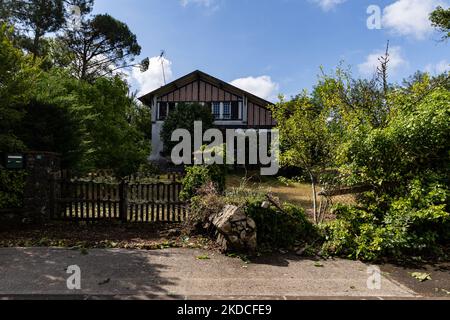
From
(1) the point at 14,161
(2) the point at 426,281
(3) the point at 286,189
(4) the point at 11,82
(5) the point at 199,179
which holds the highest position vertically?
(4) the point at 11,82

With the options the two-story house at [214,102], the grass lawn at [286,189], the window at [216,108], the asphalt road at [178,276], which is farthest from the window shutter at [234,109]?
the asphalt road at [178,276]

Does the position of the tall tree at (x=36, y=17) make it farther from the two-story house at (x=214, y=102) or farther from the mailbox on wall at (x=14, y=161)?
the mailbox on wall at (x=14, y=161)

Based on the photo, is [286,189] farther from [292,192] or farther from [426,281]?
[426,281]

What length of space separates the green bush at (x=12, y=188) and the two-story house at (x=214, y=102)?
18844 mm

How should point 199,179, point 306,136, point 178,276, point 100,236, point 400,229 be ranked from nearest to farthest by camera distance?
point 178,276 → point 400,229 → point 100,236 → point 199,179 → point 306,136

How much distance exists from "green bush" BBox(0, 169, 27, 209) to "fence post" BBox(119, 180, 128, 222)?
2099mm

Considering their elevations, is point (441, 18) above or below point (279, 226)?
above

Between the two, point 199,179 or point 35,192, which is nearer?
point 35,192

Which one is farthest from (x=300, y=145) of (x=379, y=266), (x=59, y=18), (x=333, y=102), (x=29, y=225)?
(x=59, y=18)

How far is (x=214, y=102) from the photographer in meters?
26.9

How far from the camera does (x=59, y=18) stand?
24203 mm

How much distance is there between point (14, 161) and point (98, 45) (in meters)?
23.8

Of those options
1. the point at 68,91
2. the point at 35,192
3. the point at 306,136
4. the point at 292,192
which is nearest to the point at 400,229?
the point at 306,136

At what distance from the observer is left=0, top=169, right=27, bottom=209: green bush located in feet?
24.6
